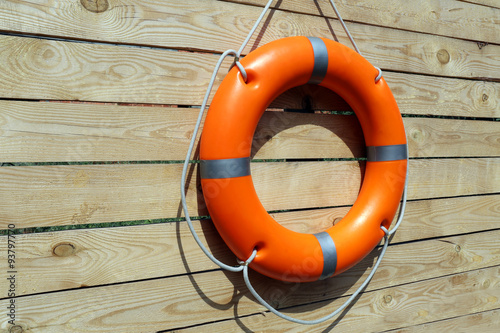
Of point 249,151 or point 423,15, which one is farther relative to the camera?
point 423,15

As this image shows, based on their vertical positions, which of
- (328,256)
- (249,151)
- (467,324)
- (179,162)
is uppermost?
(179,162)

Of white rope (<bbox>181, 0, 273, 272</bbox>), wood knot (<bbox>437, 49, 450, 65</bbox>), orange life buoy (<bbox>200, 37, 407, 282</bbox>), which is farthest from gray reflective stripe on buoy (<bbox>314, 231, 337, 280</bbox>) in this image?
wood knot (<bbox>437, 49, 450, 65</bbox>)

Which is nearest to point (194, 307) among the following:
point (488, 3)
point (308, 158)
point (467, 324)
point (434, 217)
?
point (308, 158)

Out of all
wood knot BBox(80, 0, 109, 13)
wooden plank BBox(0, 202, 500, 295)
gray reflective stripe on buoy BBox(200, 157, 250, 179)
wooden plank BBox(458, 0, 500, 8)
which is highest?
wood knot BBox(80, 0, 109, 13)

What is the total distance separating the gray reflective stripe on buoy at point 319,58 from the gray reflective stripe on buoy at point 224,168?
368 millimetres

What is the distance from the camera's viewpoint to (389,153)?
3.70ft

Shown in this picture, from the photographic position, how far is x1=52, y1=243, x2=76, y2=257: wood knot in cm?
89

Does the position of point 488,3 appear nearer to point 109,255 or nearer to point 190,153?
point 190,153

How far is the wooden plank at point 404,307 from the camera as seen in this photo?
1.12 metres

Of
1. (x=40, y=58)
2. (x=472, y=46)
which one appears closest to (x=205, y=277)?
(x=40, y=58)

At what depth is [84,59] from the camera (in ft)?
2.99

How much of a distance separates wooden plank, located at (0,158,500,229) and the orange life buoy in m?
0.09

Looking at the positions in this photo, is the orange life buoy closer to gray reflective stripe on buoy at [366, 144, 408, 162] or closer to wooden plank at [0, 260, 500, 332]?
gray reflective stripe on buoy at [366, 144, 408, 162]

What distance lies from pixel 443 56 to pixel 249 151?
998 millimetres
